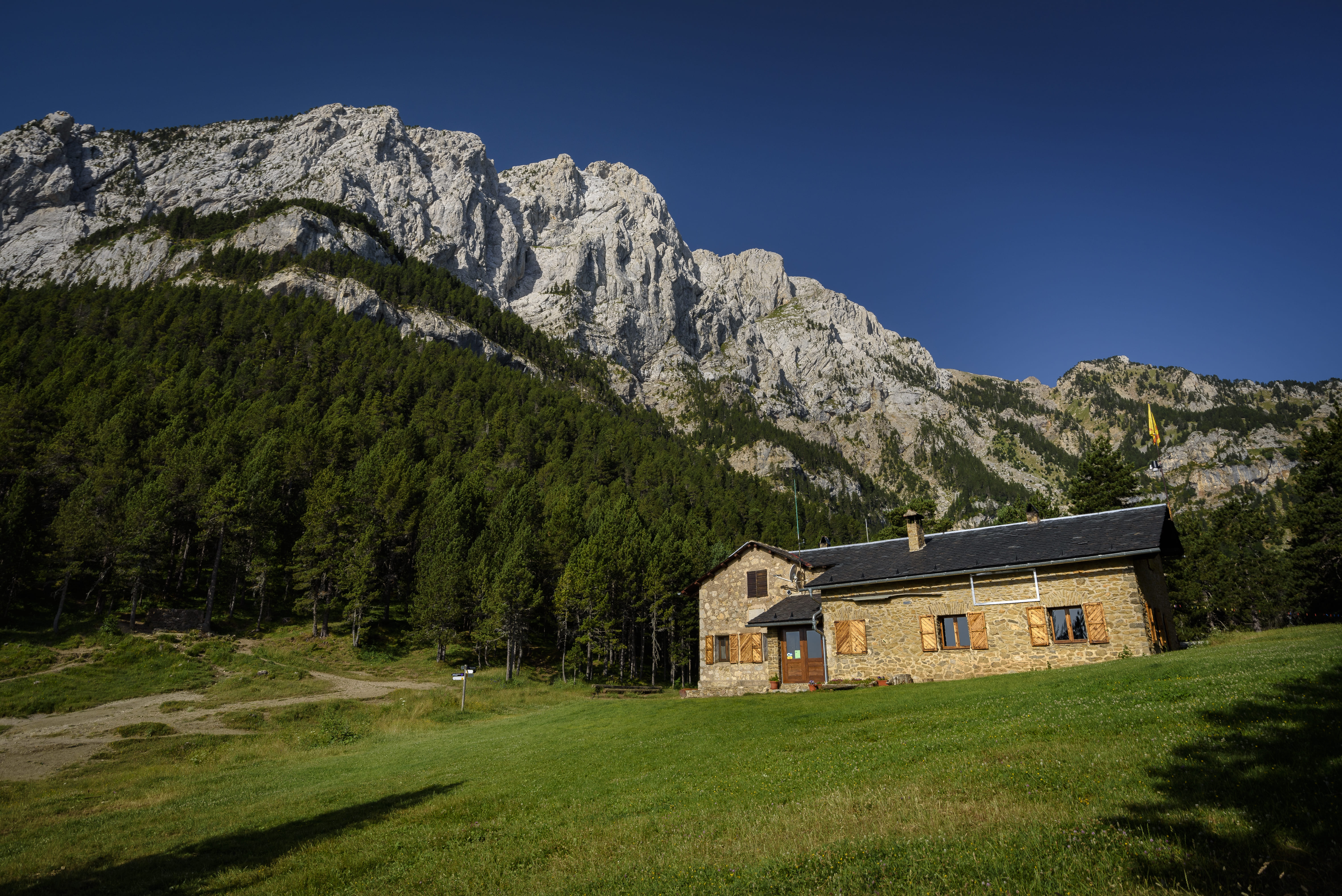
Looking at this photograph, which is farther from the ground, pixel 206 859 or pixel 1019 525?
pixel 1019 525

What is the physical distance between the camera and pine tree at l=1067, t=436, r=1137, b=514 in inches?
1898

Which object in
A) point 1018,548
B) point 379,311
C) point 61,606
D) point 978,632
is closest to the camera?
point 978,632

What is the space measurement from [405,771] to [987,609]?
70.6ft

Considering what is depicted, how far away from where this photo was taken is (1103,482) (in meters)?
49.4

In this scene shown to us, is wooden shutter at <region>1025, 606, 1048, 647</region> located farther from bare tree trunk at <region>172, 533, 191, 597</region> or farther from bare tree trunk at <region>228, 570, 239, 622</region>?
bare tree trunk at <region>172, 533, 191, 597</region>

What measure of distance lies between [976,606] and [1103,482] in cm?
3311

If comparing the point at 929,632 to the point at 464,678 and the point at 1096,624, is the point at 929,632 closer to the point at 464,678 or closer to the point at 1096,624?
the point at 1096,624

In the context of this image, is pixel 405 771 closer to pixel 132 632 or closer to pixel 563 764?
pixel 563 764

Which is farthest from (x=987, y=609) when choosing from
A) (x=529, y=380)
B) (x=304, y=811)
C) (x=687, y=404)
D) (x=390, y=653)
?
(x=687, y=404)

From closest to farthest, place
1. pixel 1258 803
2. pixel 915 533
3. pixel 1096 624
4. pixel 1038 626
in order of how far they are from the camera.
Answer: pixel 1258 803
pixel 1096 624
pixel 1038 626
pixel 915 533

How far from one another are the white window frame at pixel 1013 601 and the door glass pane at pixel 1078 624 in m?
1.07

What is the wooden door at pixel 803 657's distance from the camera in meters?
29.3

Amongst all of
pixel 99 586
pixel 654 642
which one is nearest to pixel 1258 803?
pixel 654 642

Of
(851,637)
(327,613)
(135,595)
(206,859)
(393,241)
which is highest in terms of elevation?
(393,241)
